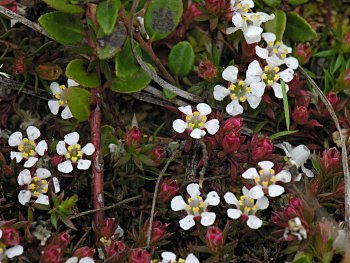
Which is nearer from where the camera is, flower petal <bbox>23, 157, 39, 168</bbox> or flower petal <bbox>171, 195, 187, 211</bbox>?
flower petal <bbox>171, 195, 187, 211</bbox>

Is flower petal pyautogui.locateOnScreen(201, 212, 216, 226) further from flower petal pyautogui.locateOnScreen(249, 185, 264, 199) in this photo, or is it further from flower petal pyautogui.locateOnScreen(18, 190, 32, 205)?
flower petal pyautogui.locateOnScreen(18, 190, 32, 205)

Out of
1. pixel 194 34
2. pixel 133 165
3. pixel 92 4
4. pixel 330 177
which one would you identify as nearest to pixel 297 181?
pixel 330 177

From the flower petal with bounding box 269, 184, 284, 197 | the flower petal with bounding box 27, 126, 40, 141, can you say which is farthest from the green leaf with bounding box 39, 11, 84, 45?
the flower petal with bounding box 269, 184, 284, 197

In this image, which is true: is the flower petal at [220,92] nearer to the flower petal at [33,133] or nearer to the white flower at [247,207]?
the white flower at [247,207]

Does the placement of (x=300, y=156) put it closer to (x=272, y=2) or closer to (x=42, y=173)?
(x=272, y=2)

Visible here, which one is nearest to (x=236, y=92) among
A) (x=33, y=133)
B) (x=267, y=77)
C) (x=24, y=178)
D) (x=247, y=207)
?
(x=267, y=77)

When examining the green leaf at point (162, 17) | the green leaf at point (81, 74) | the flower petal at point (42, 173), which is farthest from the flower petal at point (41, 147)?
the green leaf at point (162, 17)

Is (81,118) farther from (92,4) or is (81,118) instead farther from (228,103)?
(228,103)
